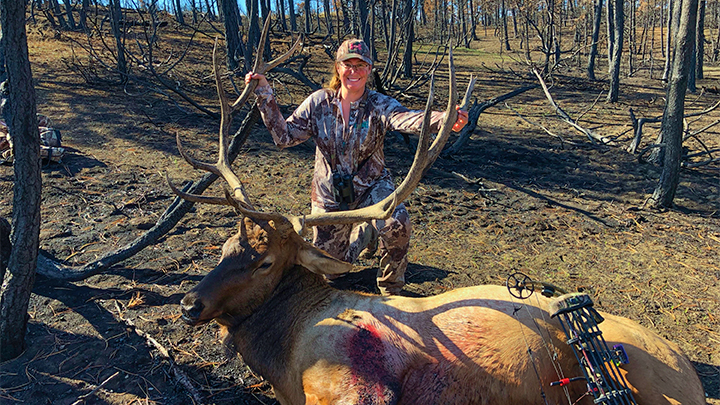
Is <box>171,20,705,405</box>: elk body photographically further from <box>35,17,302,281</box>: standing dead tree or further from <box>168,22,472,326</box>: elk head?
<box>35,17,302,281</box>: standing dead tree

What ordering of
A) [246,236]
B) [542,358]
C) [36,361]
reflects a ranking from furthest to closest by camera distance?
[36,361]
[246,236]
[542,358]

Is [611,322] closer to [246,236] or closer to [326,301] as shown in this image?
[326,301]

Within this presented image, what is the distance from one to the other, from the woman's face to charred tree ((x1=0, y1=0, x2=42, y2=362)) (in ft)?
7.62

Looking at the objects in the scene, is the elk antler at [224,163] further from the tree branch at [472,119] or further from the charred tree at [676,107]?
the charred tree at [676,107]

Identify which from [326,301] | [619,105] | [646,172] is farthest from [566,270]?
[619,105]

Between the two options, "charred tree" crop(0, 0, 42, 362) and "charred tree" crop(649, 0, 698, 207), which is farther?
"charred tree" crop(649, 0, 698, 207)

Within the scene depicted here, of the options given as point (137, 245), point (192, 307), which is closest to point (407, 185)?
point (192, 307)

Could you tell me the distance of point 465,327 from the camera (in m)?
2.87

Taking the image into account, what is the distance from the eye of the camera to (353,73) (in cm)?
413

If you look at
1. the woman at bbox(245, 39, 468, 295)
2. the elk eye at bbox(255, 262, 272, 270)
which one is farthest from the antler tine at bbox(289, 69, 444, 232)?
the woman at bbox(245, 39, 468, 295)

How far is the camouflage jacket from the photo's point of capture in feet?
13.9

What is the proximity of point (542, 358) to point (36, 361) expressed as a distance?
3.55m

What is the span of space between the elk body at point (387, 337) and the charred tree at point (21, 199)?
145cm

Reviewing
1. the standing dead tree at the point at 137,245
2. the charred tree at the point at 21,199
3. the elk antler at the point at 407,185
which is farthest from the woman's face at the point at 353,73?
the charred tree at the point at 21,199
